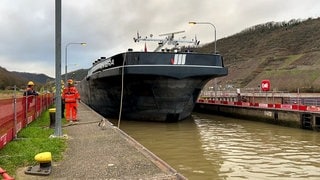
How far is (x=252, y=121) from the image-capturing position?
23.3 m

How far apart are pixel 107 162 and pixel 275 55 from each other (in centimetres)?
10683

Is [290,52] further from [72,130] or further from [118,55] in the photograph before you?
[72,130]

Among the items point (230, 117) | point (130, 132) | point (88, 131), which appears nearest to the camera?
point (88, 131)

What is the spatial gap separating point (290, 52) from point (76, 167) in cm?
10766

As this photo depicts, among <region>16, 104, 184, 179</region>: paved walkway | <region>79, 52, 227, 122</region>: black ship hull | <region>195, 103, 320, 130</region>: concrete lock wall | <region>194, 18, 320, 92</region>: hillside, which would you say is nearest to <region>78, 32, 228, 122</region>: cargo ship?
<region>79, 52, 227, 122</region>: black ship hull

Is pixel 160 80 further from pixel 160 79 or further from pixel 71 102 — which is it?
pixel 71 102

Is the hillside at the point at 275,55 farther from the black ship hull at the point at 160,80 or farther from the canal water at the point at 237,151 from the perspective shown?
the canal water at the point at 237,151

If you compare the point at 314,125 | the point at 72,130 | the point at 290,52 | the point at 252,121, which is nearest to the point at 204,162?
the point at 72,130

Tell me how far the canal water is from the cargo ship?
132 cm

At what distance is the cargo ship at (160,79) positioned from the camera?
19361mm

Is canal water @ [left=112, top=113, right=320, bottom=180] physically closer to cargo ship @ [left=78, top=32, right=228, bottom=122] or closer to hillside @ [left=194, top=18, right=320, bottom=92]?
cargo ship @ [left=78, top=32, right=228, bottom=122]

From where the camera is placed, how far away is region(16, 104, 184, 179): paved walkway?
246 inches

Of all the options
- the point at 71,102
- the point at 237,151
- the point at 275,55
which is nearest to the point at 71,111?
the point at 71,102

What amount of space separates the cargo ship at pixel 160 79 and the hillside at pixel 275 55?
103 feet
